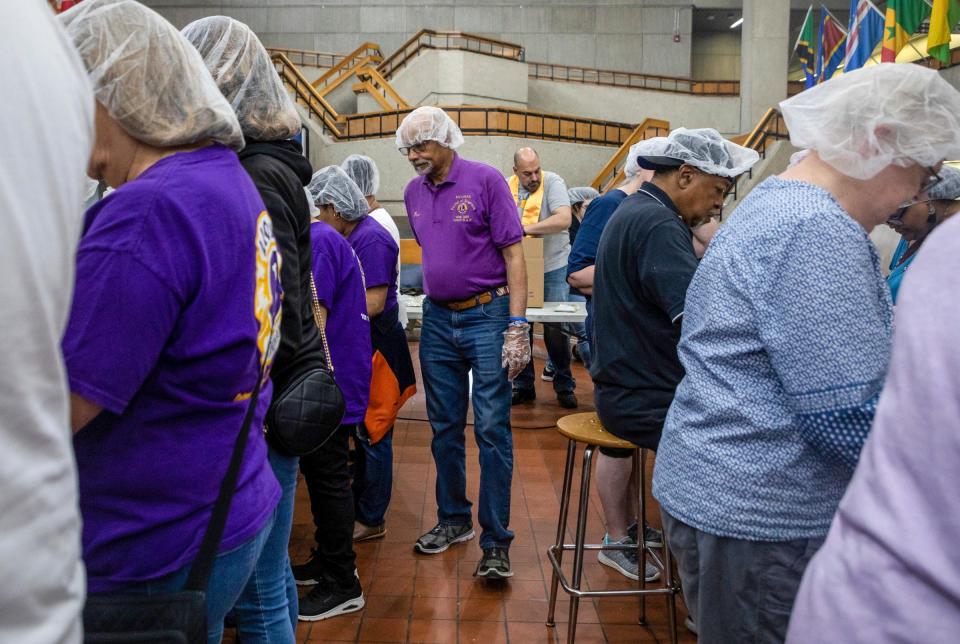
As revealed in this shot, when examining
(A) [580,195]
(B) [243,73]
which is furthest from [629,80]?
(B) [243,73]

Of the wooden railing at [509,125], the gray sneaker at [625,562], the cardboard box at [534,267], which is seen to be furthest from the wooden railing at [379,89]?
the gray sneaker at [625,562]

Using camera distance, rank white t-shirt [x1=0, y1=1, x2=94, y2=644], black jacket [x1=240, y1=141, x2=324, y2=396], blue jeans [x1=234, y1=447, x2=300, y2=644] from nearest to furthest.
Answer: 1. white t-shirt [x1=0, y1=1, x2=94, y2=644]
2. blue jeans [x1=234, y1=447, x2=300, y2=644]
3. black jacket [x1=240, y1=141, x2=324, y2=396]

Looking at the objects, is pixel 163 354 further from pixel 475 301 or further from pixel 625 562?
pixel 625 562

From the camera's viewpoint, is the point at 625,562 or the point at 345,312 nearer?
the point at 345,312

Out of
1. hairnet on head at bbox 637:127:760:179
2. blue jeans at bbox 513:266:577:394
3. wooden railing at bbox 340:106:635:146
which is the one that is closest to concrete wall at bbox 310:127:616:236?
wooden railing at bbox 340:106:635:146

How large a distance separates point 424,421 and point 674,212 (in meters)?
3.77

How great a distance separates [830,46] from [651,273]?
12.2 meters

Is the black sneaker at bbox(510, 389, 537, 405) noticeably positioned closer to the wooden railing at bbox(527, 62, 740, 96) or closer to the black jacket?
the black jacket

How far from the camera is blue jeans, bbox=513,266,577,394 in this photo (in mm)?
6398

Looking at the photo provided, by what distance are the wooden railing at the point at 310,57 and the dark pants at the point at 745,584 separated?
17890 mm

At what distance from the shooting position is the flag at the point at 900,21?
10219mm

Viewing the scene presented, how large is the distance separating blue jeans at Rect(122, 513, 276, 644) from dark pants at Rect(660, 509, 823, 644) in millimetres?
783

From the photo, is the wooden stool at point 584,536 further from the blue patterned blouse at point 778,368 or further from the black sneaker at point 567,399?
the black sneaker at point 567,399

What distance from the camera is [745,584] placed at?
1549 mm
